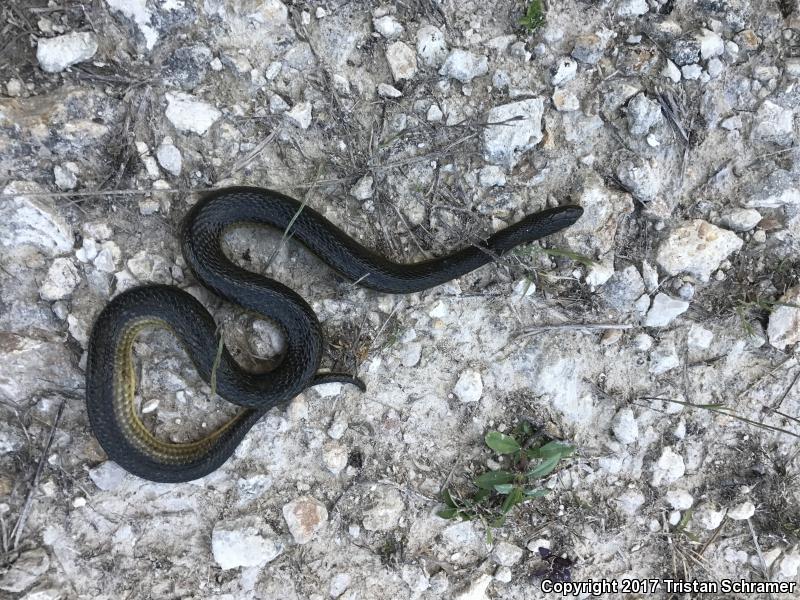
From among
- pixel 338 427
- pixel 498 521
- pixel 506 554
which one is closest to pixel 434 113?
pixel 338 427

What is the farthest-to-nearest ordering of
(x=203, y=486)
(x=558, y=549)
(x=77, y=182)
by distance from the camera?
(x=558, y=549) < (x=203, y=486) < (x=77, y=182)

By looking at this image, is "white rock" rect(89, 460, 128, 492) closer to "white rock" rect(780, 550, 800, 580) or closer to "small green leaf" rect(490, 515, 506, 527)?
"small green leaf" rect(490, 515, 506, 527)

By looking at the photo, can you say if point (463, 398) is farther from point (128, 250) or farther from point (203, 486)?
point (128, 250)

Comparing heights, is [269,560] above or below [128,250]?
below

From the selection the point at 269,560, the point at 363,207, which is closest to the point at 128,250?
the point at 363,207

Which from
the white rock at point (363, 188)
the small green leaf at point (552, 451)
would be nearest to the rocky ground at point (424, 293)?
the white rock at point (363, 188)

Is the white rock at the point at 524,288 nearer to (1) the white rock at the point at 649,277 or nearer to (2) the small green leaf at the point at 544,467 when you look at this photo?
(1) the white rock at the point at 649,277

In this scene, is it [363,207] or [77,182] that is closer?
[77,182]
